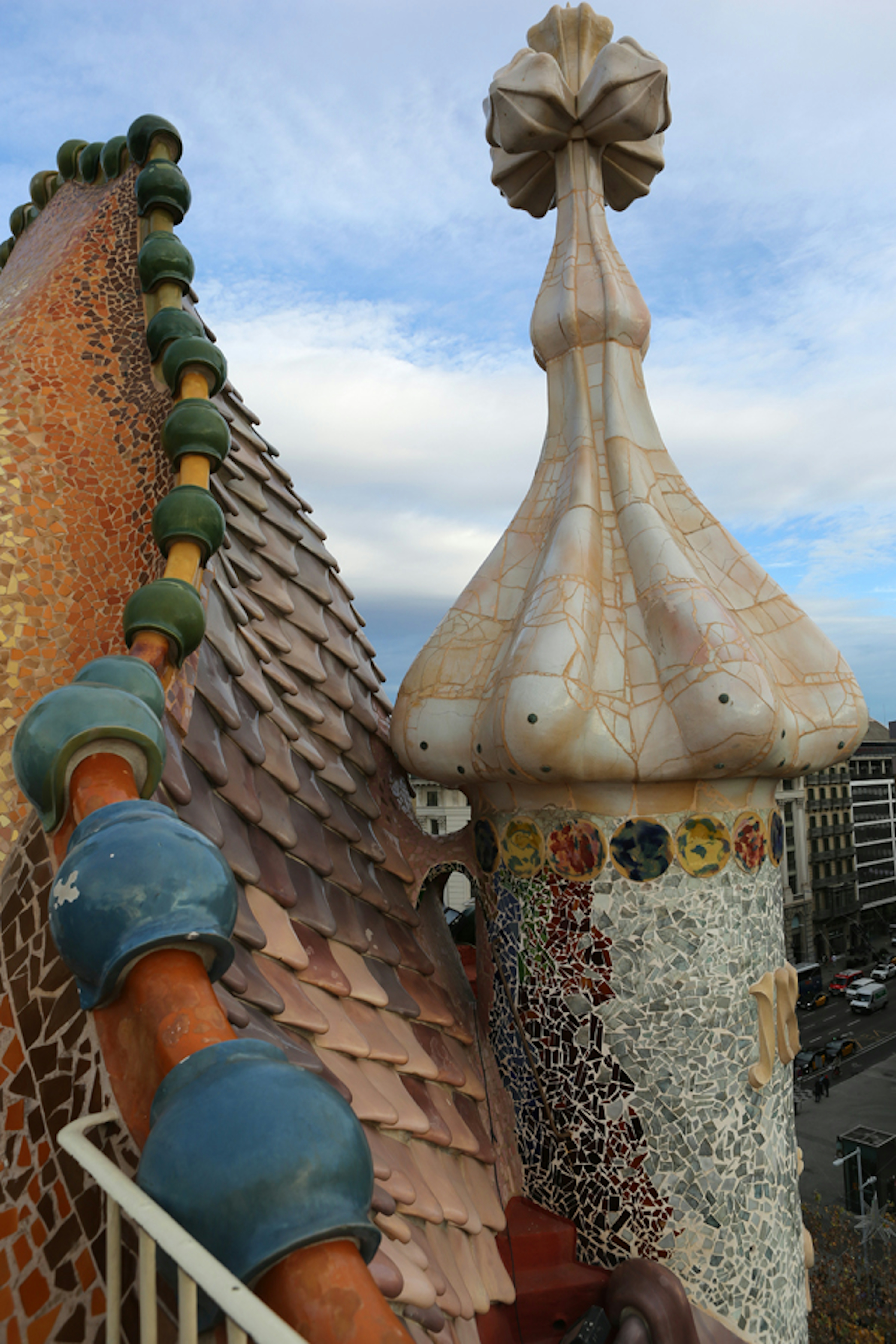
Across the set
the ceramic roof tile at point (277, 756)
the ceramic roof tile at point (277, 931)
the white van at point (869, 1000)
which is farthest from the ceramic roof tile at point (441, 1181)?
the white van at point (869, 1000)

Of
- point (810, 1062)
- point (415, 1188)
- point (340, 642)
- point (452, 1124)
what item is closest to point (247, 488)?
point (340, 642)

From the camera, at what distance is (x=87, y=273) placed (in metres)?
4.45

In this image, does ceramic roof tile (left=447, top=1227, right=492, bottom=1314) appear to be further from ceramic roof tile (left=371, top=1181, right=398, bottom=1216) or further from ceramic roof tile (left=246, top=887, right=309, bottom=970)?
ceramic roof tile (left=246, top=887, right=309, bottom=970)

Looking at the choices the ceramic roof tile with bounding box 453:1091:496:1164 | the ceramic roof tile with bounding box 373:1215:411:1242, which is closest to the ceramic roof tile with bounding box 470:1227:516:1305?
the ceramic roof tile with bounding box 453:1091:496:1164

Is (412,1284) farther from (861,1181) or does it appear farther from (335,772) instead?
(861,1181)

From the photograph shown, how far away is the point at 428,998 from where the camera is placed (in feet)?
12.9

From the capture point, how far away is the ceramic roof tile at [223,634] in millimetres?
3537

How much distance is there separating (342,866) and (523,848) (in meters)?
0.77

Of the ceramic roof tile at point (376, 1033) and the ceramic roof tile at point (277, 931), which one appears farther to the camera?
the ceramic roof tile at point (376, 1033)

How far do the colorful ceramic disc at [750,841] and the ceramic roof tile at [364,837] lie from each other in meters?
1.52

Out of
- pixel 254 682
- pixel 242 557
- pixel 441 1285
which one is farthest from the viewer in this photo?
pixel 242 557

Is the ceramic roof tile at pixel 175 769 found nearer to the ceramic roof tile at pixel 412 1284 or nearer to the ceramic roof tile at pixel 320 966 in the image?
the ceramic roof tile at pixel 320 966

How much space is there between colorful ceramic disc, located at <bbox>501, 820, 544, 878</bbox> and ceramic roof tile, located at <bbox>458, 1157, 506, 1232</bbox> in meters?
1.15

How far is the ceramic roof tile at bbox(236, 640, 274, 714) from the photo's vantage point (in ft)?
12.0
